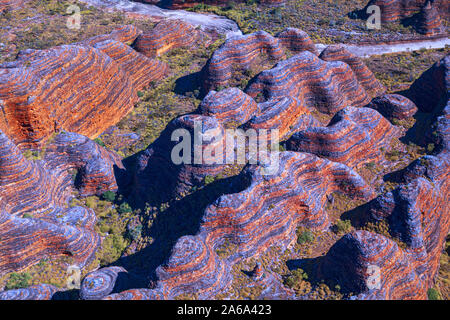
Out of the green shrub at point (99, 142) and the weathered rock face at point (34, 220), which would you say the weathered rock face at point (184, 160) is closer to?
the weathered rock face at point (34, 220)

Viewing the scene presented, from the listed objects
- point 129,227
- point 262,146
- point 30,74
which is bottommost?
point 129,227

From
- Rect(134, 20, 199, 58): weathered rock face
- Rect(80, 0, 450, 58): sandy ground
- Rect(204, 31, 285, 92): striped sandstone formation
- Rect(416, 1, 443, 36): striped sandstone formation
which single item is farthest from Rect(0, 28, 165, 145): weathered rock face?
Rect(416, 1, 443, 36): striped sandstone formation

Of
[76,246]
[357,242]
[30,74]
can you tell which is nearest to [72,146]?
[30,74]

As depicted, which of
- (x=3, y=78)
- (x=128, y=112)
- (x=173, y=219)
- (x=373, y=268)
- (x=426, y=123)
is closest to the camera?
(x=373, y=268)

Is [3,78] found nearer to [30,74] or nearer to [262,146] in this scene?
[30,74]

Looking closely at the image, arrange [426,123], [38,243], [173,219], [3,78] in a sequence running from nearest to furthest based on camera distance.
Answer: [38,243], [173,219], [3,78], [426,123]

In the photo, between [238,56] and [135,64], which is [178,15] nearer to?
[135,64]

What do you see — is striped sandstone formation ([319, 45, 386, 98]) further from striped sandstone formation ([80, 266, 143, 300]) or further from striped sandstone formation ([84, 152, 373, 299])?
striped sandstone formation ([80, 266, 143, 300])

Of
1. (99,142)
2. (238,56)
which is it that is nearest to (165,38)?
(238,56)

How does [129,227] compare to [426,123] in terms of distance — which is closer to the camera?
[129,227]
